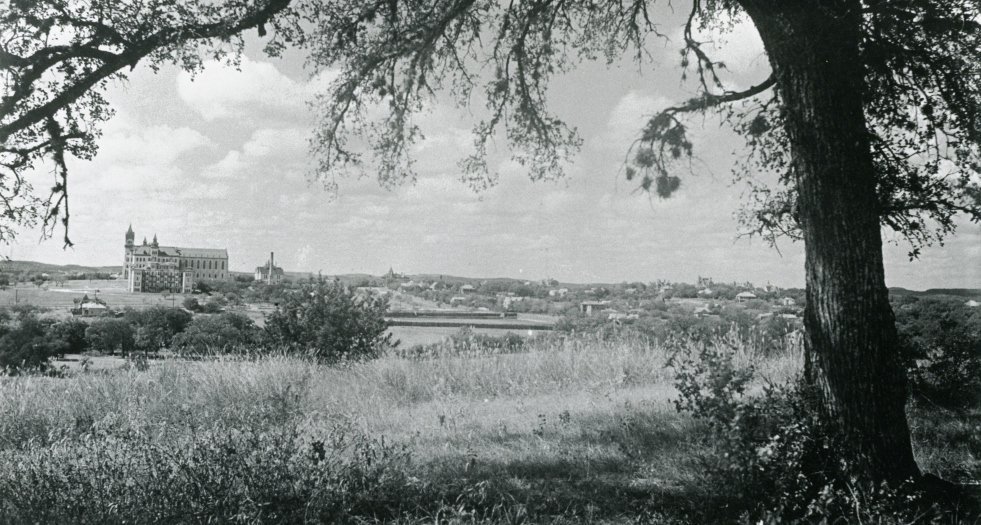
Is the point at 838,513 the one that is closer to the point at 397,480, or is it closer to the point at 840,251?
the point at 840,251

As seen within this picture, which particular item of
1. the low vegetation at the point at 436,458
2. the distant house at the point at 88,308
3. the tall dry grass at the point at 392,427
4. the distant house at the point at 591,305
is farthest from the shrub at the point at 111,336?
the distant house at the point at 591,305

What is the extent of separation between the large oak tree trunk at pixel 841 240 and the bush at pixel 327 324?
11.2m

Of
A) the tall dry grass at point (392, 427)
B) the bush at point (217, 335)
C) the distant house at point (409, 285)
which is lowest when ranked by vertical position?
the tall dry grass at point (392, 427)

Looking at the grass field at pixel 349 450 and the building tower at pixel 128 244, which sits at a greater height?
the building tower at pixel 128 244

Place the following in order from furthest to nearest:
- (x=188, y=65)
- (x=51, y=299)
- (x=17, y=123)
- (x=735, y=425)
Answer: (x=51, y=299) < (x=188, y=65) < (x=17, y=123) < (x=735, y=425)

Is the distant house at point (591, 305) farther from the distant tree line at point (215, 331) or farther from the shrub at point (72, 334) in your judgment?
the shrub at point (72, 334)

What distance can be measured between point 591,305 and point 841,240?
2361cm

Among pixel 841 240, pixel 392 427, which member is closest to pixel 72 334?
pixel 392 427

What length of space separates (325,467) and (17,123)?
4265 millimetres

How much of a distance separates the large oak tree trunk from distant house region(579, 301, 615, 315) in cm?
2244

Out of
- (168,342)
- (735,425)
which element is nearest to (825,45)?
(735,425)

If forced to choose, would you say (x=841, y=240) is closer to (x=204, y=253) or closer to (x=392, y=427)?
(x=392, y=427)

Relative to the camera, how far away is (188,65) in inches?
257

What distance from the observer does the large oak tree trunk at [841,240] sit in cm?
421
